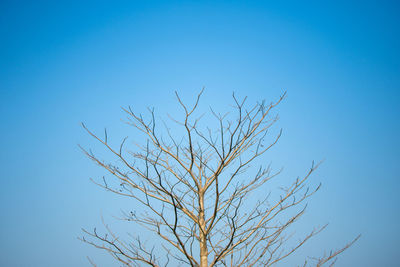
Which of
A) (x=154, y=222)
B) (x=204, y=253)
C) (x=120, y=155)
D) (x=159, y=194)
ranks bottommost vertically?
(x=204, y=253)

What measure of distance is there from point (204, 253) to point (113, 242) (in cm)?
88

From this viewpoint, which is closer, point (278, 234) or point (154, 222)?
point (278, 234)

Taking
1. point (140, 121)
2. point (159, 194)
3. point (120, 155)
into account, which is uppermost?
point (140, 121)

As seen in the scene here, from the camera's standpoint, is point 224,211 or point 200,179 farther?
point 200,179

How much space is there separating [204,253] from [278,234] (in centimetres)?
78

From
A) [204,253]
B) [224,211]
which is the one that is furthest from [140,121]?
[204,253]

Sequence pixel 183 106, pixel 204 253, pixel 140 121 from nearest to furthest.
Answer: pixel 183 106, pixel 204 253, pixel 140 121

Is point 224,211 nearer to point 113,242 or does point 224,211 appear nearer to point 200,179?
point 200,179

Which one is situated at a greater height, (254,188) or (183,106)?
(183,106)

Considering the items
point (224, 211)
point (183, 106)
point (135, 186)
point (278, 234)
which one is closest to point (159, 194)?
point (135, 186)

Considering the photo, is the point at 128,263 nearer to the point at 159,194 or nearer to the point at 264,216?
the point at 159,194

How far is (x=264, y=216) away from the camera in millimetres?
2826

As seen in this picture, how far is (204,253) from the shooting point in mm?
2709

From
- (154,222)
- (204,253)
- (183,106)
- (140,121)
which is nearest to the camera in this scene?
(183,106)
